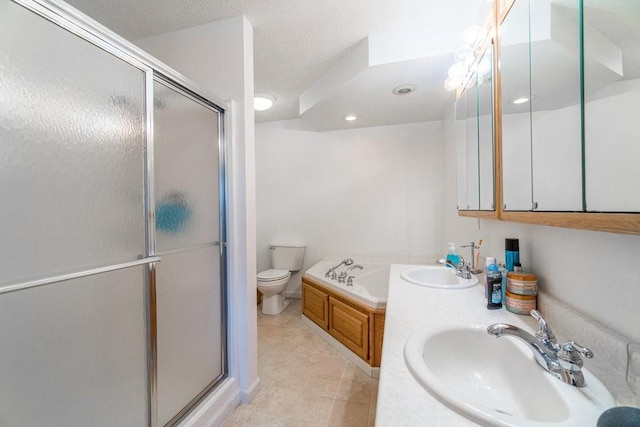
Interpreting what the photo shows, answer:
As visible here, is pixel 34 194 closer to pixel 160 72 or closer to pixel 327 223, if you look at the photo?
pixel 160 72

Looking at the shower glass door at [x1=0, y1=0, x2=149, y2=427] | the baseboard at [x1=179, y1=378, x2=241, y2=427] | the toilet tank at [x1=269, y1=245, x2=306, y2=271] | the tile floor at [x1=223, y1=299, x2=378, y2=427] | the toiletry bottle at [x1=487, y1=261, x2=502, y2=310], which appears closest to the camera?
the shower glass door at [x1=0, y1=0, x2=149, y2=427]

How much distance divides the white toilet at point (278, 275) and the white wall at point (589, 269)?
223 cm

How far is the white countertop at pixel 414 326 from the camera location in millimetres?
526

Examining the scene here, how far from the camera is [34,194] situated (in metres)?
0.78

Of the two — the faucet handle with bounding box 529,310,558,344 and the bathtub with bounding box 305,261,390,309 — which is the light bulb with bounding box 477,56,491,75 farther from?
the bathtub with bounding box 305,261,390,309

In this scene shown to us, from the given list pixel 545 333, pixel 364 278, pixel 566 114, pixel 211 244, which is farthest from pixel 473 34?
pixel 364 278

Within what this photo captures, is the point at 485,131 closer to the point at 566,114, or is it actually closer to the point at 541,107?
the point at 541,107

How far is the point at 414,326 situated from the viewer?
3.04ft

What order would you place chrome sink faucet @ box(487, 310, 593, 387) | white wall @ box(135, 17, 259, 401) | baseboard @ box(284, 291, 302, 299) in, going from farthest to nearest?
1. baseboard @ box(284, 291, 302, 299)
2. white wall @ box(135, 17, 259, 401)
3. chrome sink faucet @ box(487, 310, 593, 387)

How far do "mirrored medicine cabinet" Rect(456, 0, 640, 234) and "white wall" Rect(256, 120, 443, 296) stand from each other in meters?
1.82

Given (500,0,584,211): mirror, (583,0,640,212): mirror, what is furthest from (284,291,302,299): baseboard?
(583,0,640,212): mirror

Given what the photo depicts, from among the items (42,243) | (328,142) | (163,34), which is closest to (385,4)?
(163,34)

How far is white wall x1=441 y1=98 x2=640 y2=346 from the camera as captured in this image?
65cm

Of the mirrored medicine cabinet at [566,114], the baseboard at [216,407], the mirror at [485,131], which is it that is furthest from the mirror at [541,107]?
the baseboard at [216,407]
